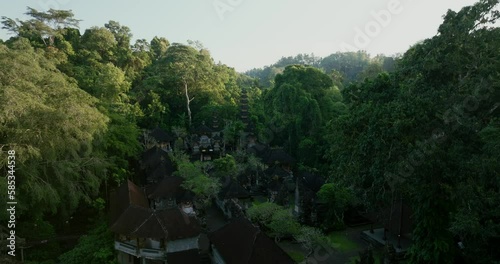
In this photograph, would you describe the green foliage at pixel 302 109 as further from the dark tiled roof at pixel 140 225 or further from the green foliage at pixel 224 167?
the dark tiled roof at pixel 140 225

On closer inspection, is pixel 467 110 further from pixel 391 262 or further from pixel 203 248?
pixel 203 248

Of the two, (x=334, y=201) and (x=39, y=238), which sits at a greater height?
(x=39, y=238)

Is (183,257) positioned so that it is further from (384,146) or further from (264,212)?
(384,146)

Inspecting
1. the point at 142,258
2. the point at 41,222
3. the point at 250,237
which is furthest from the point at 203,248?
the point at 41,222

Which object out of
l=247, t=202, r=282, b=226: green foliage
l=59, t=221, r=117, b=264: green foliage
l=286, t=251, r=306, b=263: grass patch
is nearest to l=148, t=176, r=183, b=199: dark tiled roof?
l=59, t=221, r=117, b=264: green foliage

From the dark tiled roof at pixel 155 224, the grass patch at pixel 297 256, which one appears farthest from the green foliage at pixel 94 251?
A: the grass patch at pixel 297 256

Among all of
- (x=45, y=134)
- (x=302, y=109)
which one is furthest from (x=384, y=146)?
(x=302, y=109)
